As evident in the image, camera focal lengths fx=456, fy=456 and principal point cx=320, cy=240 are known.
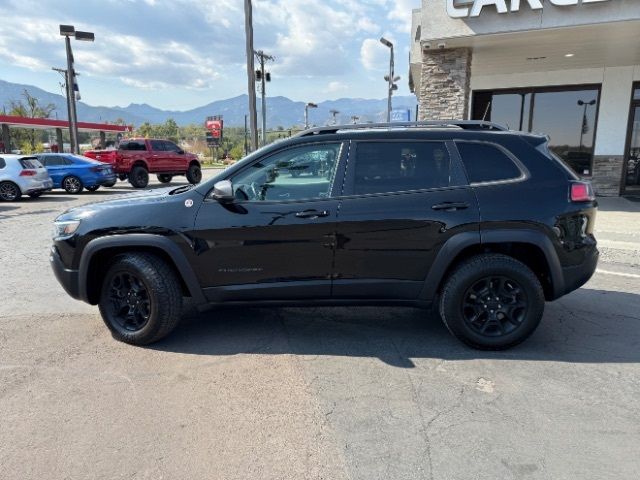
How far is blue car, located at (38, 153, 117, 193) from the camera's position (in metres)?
16.2

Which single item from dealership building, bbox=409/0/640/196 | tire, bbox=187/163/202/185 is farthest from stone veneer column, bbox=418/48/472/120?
tire, bbox=187/163/202/185

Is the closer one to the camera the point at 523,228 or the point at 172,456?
the point at 172,456

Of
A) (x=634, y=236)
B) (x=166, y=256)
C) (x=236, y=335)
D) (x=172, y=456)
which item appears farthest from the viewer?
(x=634, y=236)

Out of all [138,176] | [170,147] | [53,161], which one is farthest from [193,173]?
[53,161]

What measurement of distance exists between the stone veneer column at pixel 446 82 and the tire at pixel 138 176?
12.4 metres

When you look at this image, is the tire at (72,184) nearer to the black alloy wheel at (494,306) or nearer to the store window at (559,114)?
the store window at (559,114)

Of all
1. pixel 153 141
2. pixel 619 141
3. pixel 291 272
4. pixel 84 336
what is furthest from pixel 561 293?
pixel 153 141

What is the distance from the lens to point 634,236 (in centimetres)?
799

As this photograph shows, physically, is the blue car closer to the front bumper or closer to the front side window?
the front bumper

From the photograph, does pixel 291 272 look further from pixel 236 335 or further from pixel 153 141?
pixel 153 141

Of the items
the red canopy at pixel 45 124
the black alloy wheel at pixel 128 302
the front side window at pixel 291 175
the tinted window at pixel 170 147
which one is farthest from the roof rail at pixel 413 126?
the red canopy at pixel 45 124

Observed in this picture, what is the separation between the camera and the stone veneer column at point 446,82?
10.1 m

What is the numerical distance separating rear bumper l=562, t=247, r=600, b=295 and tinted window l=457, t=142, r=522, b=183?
87cm

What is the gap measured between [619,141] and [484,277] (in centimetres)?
1164
